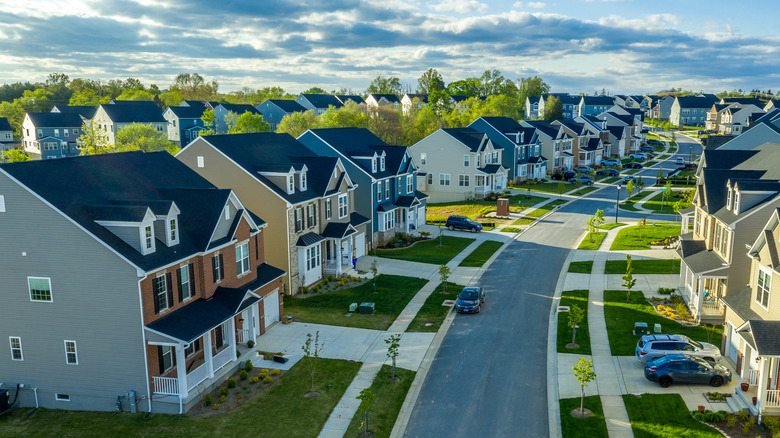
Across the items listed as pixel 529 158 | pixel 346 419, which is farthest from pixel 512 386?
pixel 529 158

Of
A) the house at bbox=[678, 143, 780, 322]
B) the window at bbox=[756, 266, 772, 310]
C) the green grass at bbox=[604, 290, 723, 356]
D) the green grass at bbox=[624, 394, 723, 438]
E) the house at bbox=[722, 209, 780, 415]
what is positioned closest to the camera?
the green grass at bbox=[624, 394, 723, 438]

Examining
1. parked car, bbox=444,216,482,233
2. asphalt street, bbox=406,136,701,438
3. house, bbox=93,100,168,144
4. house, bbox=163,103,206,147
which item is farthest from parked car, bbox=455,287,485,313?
house, bbox=163,103,206,147

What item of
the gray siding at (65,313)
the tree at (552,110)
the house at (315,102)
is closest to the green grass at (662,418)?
the gray siding at (65,313)

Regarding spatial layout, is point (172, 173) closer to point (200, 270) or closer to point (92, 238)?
point (200, 270)

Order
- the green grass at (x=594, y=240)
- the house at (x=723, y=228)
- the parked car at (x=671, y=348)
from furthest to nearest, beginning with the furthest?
the green grass at (x=594, y=240) < the house at (x=723, y=228) < the parked car at (x=671, y=348)

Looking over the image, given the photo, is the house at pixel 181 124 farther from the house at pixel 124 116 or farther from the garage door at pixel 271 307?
the garage door at pixel 271 307

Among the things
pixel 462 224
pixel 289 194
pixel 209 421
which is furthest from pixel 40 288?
pixel 462 224

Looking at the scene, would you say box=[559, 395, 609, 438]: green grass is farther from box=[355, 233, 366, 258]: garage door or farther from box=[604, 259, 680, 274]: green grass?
box=[355, 233, 366, 258]: garage door
